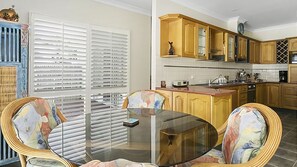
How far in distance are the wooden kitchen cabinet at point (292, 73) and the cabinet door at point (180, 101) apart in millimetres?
4281

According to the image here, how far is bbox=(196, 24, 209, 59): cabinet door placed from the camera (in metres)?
3.88

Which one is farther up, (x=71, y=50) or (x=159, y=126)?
(x=71, y=50)

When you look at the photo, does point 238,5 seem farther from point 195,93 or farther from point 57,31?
point 57,31

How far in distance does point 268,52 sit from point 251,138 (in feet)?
19.3

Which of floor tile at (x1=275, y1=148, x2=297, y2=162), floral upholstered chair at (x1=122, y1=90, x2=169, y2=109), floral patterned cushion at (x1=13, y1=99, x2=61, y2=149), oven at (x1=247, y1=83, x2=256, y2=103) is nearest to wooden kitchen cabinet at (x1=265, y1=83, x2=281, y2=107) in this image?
oven at (x1=247, y1=83, x2=256, y2=103)

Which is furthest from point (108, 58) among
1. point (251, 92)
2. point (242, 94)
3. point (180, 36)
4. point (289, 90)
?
point (289, 90)

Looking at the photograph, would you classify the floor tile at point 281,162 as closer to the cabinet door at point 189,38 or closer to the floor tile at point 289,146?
the floor tile at point 289,146

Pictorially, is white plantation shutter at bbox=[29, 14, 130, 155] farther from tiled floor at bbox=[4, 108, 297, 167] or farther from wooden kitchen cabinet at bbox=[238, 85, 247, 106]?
wooden kitchen cabinet at bbox=[238, 85, 247, 106]

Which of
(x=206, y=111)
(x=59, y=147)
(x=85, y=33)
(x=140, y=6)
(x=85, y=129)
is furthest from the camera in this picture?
(x=140, y=6)

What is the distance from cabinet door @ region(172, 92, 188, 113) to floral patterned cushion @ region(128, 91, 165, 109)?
0.80 metres

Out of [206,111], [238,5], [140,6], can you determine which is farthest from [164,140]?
[238,5]

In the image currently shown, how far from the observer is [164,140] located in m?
1.26

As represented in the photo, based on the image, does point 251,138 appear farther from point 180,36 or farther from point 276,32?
point 276,32

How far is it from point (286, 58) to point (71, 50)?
5.96 meters
